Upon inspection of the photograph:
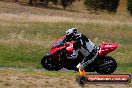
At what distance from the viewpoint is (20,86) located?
1450 centimetres

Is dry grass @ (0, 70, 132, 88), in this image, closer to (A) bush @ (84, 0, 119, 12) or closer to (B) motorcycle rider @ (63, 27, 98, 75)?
(B) motorcycle rider @ (63, 27, 98, 75)

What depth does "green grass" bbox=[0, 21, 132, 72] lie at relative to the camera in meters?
23.5

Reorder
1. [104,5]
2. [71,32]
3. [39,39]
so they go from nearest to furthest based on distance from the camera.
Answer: [71,32], [39,39], [104,5]

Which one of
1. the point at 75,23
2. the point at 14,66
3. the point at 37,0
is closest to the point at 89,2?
the point at 37,0

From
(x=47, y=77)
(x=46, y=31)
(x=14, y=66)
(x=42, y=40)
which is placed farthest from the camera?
(x=46, y=31)

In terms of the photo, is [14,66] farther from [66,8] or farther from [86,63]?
[66,8]

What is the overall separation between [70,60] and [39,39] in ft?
37.9

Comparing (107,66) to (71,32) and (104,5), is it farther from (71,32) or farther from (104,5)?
(104,5)

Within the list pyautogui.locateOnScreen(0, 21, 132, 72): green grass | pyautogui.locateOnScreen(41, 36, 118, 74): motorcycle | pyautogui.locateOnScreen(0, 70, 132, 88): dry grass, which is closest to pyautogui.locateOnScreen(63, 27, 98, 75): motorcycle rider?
pyautogui.locateOnScreen(41, 36, 118, 74): motorcycle

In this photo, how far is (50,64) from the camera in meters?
17.6

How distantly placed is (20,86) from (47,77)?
151 centimetres

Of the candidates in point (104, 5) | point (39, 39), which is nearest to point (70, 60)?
point (39, 39)

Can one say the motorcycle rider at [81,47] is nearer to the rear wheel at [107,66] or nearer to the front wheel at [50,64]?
the rear wheel at [107,66]

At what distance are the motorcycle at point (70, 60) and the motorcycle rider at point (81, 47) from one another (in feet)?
0.55
